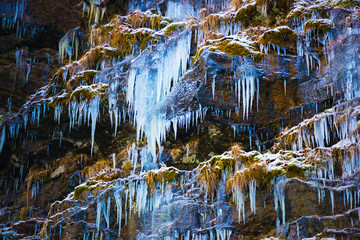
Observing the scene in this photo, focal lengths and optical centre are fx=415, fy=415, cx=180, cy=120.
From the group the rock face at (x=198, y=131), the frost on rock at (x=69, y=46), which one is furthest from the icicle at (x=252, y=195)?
the frost on rock at (x=69, y=46)

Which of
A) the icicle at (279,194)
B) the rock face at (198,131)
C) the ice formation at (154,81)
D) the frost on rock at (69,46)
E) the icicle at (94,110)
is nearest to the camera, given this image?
the icicle at (279,194)

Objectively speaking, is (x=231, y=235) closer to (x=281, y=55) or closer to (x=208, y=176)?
(x=208, y=176)

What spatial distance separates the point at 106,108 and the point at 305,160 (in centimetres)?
590

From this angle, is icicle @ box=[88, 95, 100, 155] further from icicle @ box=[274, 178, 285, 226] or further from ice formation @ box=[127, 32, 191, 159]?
icicle @ box=[274, 178, 285, 226]

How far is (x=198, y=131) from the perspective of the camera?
10594 mm

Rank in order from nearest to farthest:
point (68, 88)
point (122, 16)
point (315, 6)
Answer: point (315, 6), point (68, 88), point (122, 16)

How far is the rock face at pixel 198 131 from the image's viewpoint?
8.23 meters

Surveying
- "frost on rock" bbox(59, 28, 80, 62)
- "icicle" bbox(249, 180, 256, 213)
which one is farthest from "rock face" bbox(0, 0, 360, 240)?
"frost on rock" bbox(59, 28, 80, 62)

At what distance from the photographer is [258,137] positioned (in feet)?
34.0

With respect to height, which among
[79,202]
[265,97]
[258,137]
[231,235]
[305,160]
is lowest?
[231,235]

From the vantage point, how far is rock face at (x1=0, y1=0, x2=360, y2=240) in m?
8.23

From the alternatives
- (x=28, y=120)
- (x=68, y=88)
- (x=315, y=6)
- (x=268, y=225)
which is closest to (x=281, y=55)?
(x=315, y=6)

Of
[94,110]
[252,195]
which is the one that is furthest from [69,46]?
[252,195]

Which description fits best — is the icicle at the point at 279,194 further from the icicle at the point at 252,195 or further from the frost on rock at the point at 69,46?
the frost on rock at the point at 69,46
